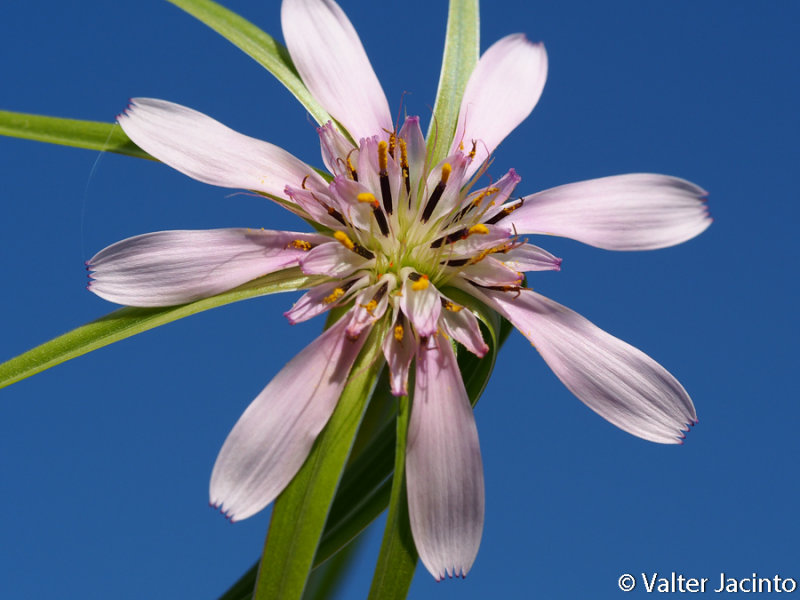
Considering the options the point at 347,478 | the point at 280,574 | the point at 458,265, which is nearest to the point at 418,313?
the point at 458,265

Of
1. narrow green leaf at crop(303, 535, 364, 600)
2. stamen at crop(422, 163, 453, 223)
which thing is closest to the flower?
stamen at crop(422, 163, 453, 223)

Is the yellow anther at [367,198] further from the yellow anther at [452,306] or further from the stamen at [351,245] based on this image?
the yellow anther at [452,306]

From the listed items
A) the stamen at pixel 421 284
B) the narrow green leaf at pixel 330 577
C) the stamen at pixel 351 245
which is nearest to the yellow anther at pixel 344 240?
the stamen at pixel 351 245

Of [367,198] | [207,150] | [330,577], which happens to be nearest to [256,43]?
[207,150]

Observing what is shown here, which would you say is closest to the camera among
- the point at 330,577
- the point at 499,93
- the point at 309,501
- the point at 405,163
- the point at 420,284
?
the point at 309,501

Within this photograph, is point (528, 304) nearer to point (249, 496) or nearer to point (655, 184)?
point (655, 184)

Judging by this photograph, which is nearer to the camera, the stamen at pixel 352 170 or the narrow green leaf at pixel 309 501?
the narrow green leaf at pixel 309 501

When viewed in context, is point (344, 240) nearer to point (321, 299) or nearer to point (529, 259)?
point (321, 299)
